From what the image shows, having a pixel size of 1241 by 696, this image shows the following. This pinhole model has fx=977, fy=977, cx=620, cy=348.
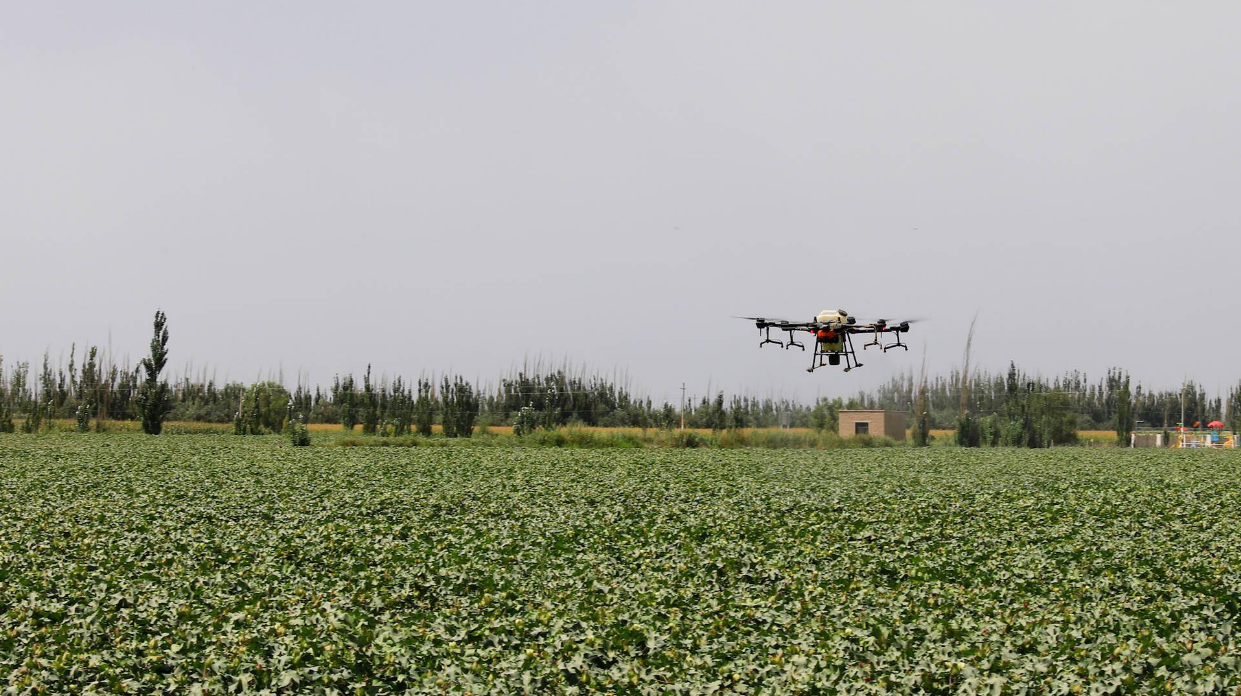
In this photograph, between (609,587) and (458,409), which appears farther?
(458,409)

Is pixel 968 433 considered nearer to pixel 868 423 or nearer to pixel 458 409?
pixel 868 423

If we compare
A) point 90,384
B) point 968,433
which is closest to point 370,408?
point 90,384

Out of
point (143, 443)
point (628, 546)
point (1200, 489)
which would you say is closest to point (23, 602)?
point (628, 546)

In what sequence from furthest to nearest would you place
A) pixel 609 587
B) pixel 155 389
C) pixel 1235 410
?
pixel 1235 410, pixel 155 389, pixel 609 587

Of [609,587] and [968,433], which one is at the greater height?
[968,433]

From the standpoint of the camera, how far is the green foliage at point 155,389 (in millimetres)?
44125

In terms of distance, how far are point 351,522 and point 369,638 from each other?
21.4 feet

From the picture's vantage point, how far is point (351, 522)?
48.9 feet

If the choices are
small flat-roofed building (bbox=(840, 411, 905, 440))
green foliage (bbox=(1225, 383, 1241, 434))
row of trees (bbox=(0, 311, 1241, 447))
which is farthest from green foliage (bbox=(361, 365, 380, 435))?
green foliage (bbox=(1225, 383, 1241, 434))

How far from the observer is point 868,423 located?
50438mm

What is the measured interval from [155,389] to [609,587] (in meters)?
40.1

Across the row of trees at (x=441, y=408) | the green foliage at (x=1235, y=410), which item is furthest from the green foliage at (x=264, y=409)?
the green foliage at (x=1235, y=410)

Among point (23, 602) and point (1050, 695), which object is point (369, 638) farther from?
point (1050, 695)

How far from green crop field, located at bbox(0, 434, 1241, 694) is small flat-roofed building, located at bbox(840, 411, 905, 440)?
29.9m
